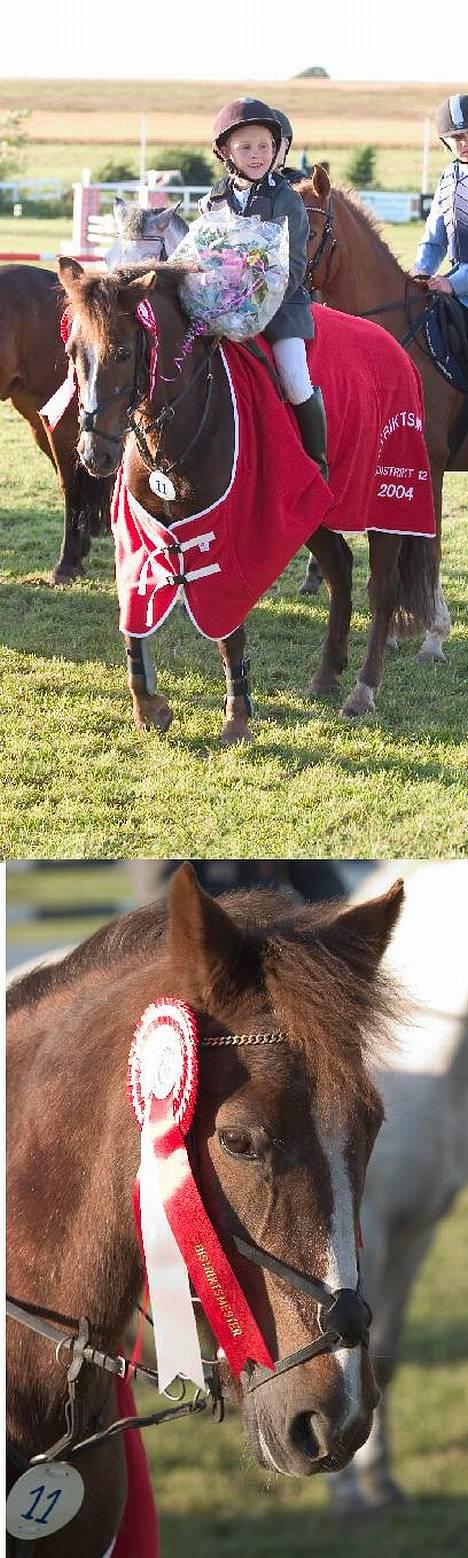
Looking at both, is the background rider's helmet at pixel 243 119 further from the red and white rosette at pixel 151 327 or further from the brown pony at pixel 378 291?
the brown pony at pixel 378 291

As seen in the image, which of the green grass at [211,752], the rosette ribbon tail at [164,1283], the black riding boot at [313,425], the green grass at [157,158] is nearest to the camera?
the rosette ribbon tail at [164,1283]

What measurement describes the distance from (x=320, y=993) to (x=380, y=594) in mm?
4405

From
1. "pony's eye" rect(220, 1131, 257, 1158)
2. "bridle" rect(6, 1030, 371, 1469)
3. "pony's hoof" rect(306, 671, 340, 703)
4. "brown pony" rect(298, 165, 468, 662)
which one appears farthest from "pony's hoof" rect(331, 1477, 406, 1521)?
"brown pony" rect(298, 165, 468, 662)

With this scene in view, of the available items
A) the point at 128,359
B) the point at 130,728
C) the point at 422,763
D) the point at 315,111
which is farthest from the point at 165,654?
the point at 315,111

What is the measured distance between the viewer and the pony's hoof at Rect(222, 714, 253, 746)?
5.48 m

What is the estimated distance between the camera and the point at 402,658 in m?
6.69

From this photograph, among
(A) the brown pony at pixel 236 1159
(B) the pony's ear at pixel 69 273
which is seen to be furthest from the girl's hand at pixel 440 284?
(A) the brown pony at pixel 236 1159

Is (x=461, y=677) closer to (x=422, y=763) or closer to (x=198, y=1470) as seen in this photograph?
(x=422, y=763)

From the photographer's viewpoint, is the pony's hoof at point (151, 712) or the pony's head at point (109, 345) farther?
the pony's hoof at point (151, 712)

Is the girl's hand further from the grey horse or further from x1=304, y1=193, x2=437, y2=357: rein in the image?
the grey horse

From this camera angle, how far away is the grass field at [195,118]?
40344mm

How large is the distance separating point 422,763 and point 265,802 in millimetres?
688

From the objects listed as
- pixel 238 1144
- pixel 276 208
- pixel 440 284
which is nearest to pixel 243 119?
pixel 276 208

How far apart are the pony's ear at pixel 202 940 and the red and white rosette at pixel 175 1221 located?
0.15ft
